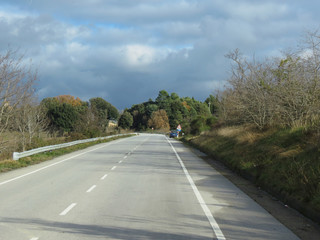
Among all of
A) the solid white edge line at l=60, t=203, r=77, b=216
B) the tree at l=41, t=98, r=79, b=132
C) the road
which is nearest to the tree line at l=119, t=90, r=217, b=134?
the tree at l=41, t=98, r=79, b=132

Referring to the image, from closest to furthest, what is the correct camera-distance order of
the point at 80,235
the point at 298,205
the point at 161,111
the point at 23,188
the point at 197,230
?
the point at 80,235 → the point at 197,230 → the point at 298,205 → the point at 23,188 → the point at 161,111

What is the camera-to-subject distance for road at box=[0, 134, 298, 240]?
6.28 metres

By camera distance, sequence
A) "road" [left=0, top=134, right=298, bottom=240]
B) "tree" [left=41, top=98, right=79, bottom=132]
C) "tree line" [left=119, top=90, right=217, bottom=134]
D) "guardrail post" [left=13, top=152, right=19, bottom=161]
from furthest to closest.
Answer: "tree line" [left=119, top=90, right=217, bottom=134] < "tree" [left=41, top=98, right=79, bottom=132] < "guardrail post" [left=13, top=152, right=19, bottom=161] < "road" [left=0, top=134, right=298, bottom=240]

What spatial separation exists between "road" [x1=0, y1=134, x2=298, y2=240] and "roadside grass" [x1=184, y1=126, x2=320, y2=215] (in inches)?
43.5

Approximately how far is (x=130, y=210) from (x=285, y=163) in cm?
650

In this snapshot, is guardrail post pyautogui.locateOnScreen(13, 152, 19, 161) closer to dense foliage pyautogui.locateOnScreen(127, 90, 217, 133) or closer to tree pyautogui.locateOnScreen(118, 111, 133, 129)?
tree pyautogui.locateOnScreen(118, 111, 133, 129)

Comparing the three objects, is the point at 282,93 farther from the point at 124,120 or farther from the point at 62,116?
the point at 124,120

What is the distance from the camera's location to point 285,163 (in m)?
12.2

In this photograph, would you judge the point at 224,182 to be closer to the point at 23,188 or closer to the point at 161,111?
the point at 23,188

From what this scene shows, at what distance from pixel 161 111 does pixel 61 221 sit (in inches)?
5128

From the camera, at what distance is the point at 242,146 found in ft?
67.1

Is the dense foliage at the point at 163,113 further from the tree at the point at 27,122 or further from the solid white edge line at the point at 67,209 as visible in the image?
the solid white edge line at the point at 67,209

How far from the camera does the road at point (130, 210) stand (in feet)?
20.6

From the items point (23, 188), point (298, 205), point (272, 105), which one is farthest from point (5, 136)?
point (298, 205)
